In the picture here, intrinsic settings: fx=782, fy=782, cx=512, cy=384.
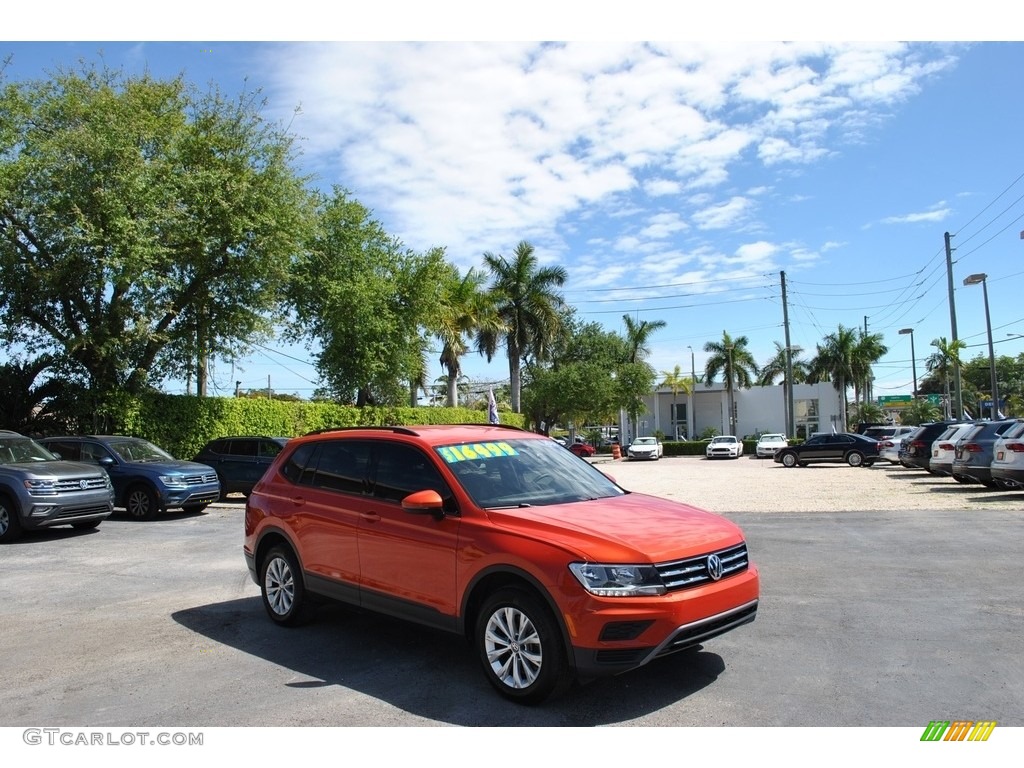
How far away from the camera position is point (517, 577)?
4.99m

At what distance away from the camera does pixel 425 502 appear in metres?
5.36

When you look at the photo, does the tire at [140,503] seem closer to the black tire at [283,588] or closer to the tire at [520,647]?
the black tire at [283,588]

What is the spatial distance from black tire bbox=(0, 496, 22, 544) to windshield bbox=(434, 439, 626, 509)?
10.1 m

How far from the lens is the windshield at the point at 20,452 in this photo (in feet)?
44.4

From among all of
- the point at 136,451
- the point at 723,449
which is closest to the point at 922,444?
the point at 136,451

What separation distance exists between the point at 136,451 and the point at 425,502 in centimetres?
1365

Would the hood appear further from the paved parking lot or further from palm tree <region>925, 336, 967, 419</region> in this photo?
palm tree <region>925, 336, 967, 419</region>

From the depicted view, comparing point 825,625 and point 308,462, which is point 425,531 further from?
point 825,625

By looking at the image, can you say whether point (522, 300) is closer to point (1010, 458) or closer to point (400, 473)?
point (1010, 458)

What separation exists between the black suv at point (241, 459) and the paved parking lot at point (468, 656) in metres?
8.45

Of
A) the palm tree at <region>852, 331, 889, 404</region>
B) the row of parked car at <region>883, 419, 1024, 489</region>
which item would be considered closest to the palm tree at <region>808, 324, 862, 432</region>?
the palm tree at <region>852, 331, 889, 404</region>

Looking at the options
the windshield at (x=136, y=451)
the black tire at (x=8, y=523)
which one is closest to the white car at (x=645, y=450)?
the windshield at (x=136, y=451)

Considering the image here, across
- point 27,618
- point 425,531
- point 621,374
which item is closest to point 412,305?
point 27,618

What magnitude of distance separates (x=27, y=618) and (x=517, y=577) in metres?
5.62
